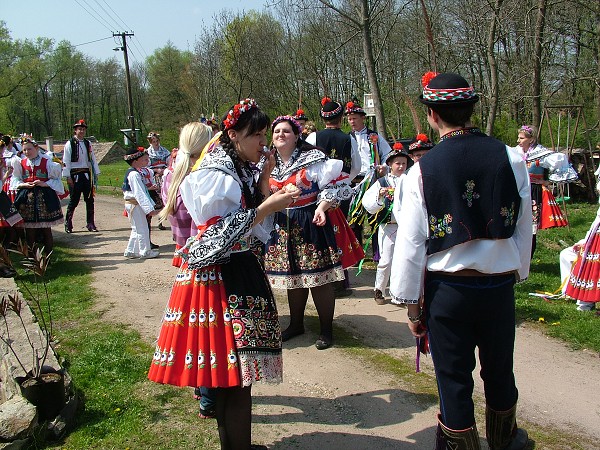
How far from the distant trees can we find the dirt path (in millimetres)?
2132

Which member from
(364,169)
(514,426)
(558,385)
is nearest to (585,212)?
(364,169)

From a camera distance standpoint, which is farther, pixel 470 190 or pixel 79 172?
pixel 79 172

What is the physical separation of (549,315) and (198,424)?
143 inches

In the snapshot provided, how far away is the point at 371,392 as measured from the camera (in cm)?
408

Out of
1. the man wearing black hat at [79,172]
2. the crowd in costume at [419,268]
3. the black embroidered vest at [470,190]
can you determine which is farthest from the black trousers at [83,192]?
the black embroidered vest at [470,190]

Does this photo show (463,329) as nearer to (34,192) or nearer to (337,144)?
(337,144)

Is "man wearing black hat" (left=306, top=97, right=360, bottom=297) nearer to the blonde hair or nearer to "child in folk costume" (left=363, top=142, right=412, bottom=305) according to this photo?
"child in folk costume" (left=363, top=142, right=412, bottom=305)

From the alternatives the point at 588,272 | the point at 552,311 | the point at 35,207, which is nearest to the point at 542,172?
the point at 588,272

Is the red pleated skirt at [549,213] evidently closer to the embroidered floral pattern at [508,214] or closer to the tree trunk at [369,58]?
the tree trunk at [369,58]

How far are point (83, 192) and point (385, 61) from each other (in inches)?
611

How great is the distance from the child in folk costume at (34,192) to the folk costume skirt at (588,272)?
7.45m

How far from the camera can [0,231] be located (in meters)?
8.44

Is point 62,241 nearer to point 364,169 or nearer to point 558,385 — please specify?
point 364,169

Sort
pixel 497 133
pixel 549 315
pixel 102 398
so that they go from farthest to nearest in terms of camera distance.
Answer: pixel 497 133 → pixel 549 315 → pixel 102 398
